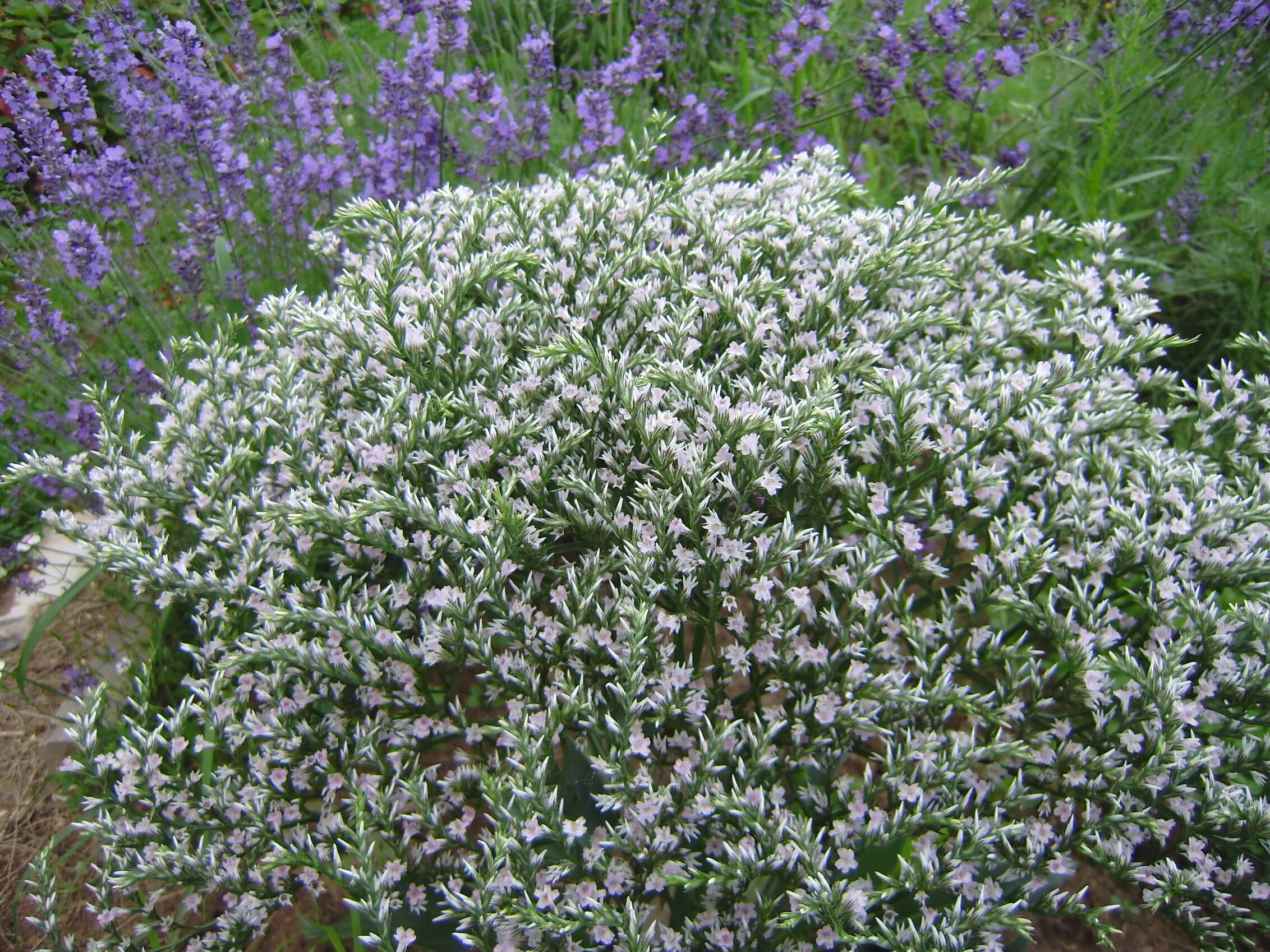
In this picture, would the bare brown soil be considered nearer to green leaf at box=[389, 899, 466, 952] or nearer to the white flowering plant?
the white flowering plant

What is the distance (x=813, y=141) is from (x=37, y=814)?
15.5ft

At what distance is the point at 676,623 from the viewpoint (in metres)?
2.04

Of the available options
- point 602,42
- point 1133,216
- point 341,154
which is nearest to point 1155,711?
point 1133,216

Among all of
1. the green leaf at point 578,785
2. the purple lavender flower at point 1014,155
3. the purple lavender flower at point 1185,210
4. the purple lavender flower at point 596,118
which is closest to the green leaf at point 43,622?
the green leaf at point 578,785

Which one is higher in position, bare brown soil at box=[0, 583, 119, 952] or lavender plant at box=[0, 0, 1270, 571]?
lavender plant at box=[0, 0, 1270, 571]

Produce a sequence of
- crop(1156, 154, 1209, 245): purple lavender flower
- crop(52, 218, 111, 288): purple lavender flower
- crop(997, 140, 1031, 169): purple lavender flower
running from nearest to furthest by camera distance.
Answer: crop(52, 218, 111, 288): purple lavender flower < crop(1156, 154, 1209, 245): purple lavender flower < crop(997, 140, 1031, 169): purple lavender flower

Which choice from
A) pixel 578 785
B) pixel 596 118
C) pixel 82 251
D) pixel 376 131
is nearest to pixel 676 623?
pixel 578 785

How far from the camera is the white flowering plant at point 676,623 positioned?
1973 millimetres

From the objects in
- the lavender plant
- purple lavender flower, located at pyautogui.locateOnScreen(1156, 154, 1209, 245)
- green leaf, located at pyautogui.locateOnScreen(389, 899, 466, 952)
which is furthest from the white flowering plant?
purple lavender flower, located at pyautogui.locateOnScreen(1156, 154, 1209, 245)

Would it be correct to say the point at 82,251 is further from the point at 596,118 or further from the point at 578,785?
the point at 578,785

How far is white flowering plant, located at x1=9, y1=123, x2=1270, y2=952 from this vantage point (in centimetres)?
197

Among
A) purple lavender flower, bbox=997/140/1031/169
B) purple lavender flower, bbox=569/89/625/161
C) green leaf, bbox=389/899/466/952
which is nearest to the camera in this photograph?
green leaf, bbox=389/899/466/952

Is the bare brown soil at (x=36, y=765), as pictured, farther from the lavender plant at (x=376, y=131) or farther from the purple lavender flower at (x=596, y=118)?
the purple lavender flower at (x=596, y=118)

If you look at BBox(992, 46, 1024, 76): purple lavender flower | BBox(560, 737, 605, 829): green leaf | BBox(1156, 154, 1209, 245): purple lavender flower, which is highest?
BBox(992, 46, 1024, 76): purple lavender flower
